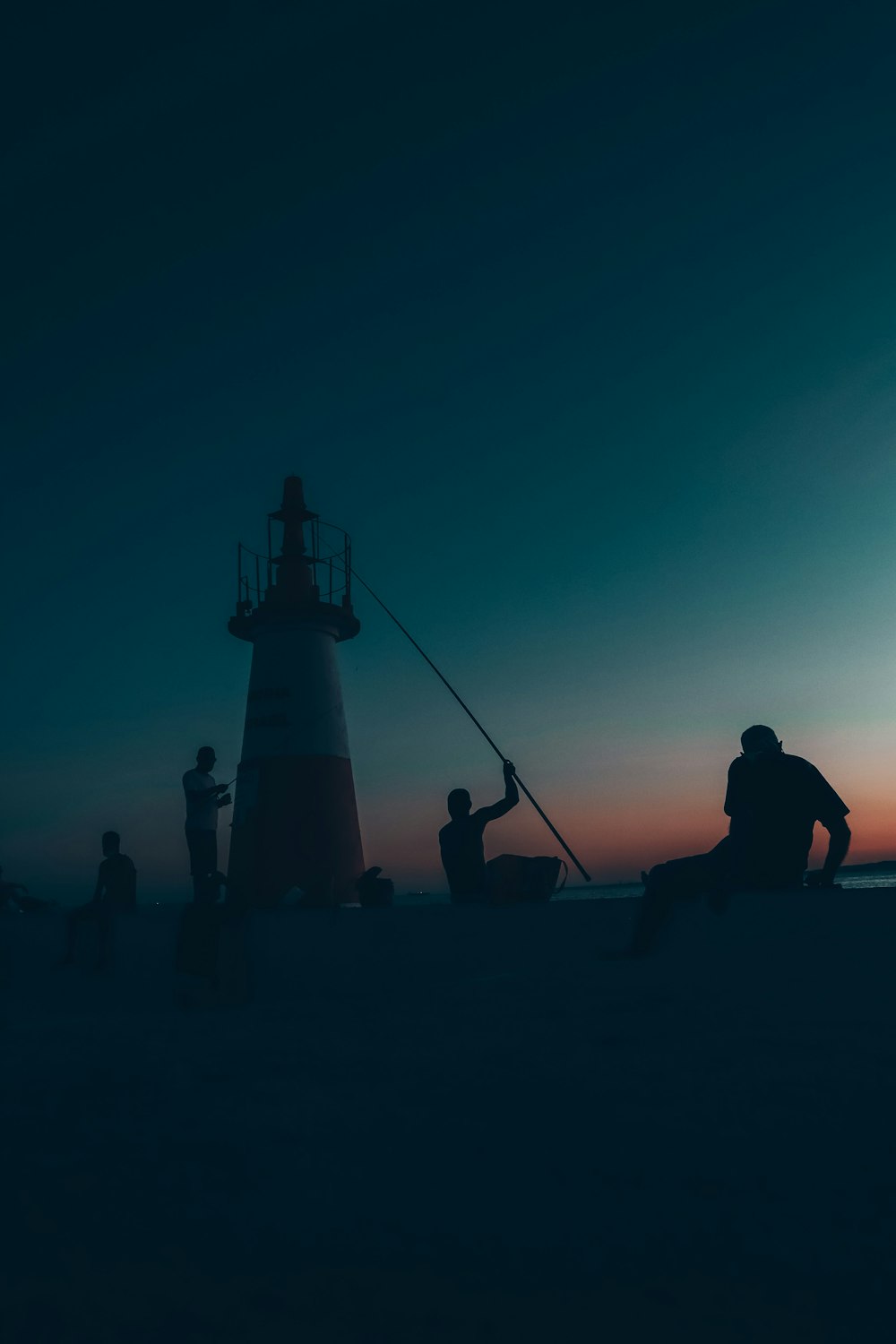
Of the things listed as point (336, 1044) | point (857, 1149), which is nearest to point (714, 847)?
point (336, 1044)

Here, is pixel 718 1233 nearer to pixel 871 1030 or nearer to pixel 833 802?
pixel 871 1030

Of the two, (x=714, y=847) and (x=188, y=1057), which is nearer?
(x=188, y=1057)

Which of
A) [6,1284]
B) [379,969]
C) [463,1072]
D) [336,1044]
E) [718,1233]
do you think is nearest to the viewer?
[6,1284]

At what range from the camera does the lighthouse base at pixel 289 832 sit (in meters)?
12.7

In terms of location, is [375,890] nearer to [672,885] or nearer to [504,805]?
[504,805]

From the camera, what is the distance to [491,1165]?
215cm

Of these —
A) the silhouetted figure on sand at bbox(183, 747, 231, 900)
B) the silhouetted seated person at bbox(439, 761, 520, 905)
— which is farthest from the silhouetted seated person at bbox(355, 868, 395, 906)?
the silhouetted seated person at bbox(439, 761, 520, 905)

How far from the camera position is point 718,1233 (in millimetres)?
1756

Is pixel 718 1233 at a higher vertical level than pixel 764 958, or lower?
lower

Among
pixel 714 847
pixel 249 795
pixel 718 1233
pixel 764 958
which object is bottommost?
Result: pixel 718 1233

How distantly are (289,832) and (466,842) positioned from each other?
231 inches

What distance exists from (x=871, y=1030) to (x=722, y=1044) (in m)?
0.64

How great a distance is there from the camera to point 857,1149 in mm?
2139

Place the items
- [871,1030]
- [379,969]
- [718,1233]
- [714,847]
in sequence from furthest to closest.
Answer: [379,969], [714,847], [871,1030], [718,1233]
